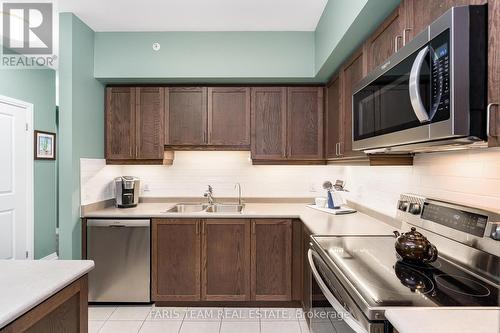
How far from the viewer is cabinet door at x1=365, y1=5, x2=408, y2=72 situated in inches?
59.0

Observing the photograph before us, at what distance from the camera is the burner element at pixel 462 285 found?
1091mm

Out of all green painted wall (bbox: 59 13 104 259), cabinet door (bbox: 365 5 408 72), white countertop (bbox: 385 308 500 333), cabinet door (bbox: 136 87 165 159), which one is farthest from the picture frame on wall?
white countertop (bbox: 385 308 500 333)

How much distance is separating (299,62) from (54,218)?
149 inches

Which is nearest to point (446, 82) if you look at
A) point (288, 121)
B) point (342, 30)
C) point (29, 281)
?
point (342, 30)

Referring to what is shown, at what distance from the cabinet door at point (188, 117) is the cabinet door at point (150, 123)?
8 cm

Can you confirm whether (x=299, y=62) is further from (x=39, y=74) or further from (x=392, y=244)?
(x=39, y=74)

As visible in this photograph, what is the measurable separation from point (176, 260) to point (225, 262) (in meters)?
0.45

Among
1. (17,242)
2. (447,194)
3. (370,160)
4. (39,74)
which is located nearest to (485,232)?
(447,194)

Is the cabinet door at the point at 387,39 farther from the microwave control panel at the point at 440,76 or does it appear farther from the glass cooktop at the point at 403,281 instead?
the glass cooktop at the point at 403,281

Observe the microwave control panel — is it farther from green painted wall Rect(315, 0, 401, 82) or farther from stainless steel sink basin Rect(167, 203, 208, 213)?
stainless steel sink basin Rect(167, 203, 208, 213)

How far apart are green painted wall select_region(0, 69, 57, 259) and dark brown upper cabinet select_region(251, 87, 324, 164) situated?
8.87 ft

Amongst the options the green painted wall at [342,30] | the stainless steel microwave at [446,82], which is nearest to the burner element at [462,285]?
the stainless steel microwave at [446,82]

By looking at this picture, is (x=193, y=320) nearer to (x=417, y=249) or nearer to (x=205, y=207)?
(x=205, y=207)

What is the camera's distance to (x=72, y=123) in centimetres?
260
